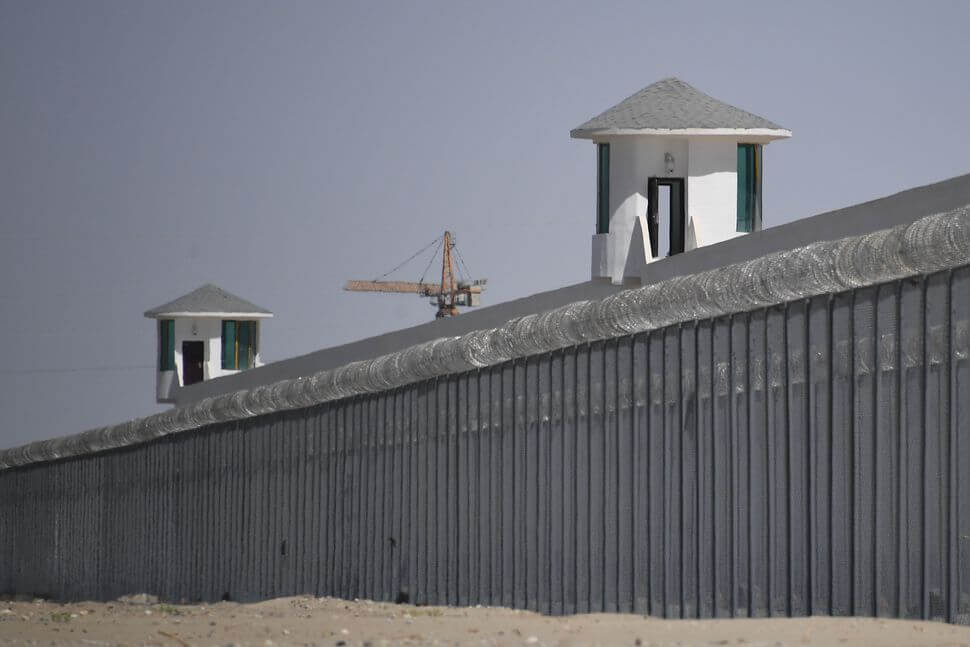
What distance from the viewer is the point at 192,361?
132ft

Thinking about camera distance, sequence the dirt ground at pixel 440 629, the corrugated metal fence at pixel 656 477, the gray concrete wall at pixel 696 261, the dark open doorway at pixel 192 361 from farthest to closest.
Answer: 1. the dark open doorway at pixel 192 361
2. the gray concrete wall at pixel 696 261
3. the corrugated metal fence at pixel 656 477
4. the dirt ground at pixel 440 629

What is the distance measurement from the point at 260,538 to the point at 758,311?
10.6 meters

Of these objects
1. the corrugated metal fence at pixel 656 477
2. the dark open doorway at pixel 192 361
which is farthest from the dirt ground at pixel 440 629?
the dark open doorway at pixel 192 361

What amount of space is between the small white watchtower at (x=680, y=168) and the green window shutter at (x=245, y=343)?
21.8 meters

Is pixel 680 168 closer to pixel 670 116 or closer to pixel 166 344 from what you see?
pixel 670 116

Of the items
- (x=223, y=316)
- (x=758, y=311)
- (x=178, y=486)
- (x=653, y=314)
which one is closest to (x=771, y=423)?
(x=758, y=311)

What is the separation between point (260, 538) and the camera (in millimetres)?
20344

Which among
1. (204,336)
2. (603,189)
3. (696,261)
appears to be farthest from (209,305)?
(696,261)

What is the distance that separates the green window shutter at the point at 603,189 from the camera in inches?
774

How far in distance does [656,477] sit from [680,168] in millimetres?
8395

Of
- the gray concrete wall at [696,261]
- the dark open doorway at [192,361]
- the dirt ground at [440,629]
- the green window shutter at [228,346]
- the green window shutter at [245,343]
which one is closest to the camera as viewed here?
the dirt ground at [440,629]

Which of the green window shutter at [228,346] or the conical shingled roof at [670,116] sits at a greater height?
the conical shingled roof at [670,116]

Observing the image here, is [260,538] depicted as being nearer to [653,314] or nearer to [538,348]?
[538,348]

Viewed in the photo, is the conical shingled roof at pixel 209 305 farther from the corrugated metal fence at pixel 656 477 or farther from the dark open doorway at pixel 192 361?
the corrugated metal fence at pixel 656 477
